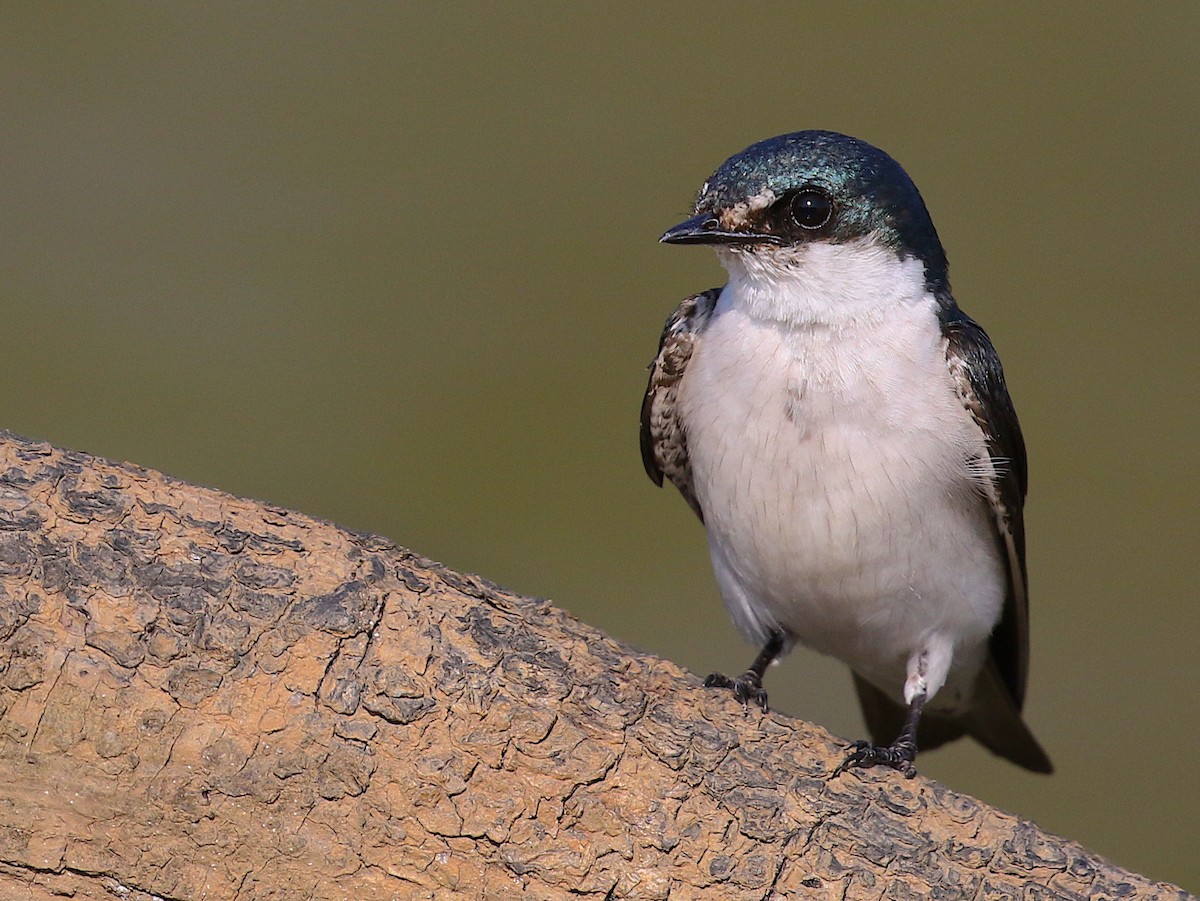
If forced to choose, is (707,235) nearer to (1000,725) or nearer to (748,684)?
(748,684)

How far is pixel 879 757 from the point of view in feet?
10.7

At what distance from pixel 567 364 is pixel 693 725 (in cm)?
739

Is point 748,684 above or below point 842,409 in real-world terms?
below

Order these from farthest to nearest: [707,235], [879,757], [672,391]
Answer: [672,391] → [707,235] → [879,757]

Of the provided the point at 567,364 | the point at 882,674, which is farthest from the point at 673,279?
the point at 882,674

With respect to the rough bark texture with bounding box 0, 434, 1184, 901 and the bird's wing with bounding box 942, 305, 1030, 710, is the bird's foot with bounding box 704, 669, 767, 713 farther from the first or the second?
the bird's wing with bounding box 942, 305, 1030, 710

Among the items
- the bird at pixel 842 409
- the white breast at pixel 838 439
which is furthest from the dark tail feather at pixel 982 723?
the white breast at pixel 838 439

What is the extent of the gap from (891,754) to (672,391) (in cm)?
114

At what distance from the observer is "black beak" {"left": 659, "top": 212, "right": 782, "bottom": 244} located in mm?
3400

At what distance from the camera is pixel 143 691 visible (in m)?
2.74

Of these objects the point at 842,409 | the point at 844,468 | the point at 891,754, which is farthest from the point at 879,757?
the point at 842,409

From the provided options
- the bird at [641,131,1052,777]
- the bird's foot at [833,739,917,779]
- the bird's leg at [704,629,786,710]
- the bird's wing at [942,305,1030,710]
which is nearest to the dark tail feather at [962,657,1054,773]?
the bird's wing at [942,305,1030,710]

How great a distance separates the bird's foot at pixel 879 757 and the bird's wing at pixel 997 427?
676 millimetres

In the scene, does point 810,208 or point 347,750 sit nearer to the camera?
point 347,750
